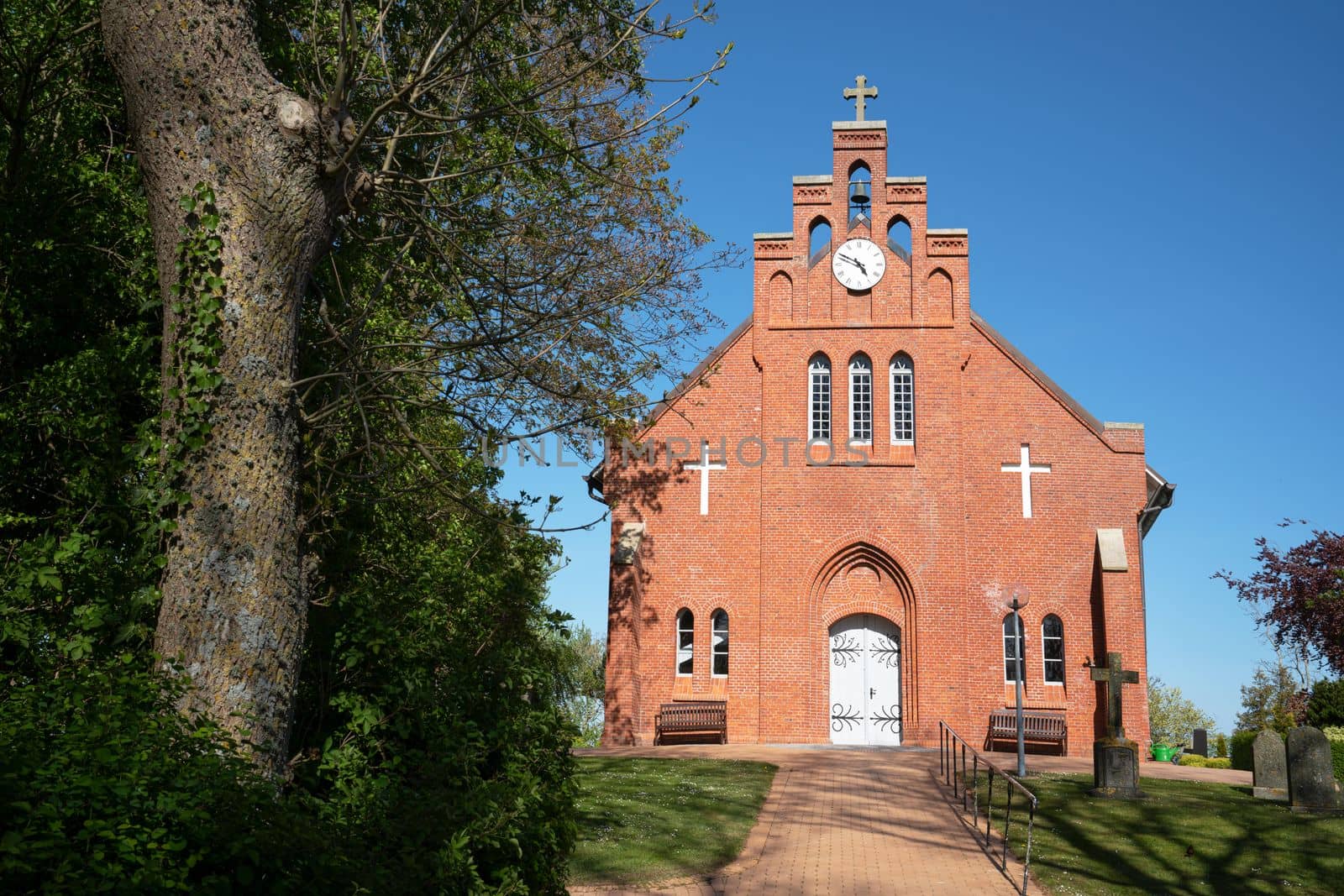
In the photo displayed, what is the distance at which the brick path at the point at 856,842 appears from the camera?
10914 mm

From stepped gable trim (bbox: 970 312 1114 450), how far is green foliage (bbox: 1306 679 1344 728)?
6165mm

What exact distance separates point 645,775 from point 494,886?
433 inches

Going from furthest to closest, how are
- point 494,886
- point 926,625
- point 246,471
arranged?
point 926,625 → point 494,886 → point 246,471

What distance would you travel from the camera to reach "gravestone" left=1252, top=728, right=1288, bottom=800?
16625 millimetres

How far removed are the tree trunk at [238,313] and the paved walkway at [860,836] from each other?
5620 mm

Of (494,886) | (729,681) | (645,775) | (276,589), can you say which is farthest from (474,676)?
(729,681)

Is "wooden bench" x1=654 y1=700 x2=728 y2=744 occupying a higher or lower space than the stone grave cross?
lower

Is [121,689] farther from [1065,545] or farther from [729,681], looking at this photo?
[1065,545]

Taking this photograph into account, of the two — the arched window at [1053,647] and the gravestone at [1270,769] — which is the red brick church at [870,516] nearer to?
the arched window at [1053,647]

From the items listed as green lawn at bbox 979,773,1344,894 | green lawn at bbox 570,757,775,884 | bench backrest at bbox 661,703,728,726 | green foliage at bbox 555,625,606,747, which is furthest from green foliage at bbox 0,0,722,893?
green foliage at bbox 555,625,606,747

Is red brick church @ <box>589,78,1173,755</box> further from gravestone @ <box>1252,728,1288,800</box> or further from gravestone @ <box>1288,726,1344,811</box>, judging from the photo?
gravestone @ <box>1288,726,1344,811</box>

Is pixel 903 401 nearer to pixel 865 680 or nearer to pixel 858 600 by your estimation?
pixel 858 600

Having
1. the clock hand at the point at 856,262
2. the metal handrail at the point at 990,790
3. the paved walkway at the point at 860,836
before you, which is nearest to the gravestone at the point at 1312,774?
the metal handrail at the point at 990,790

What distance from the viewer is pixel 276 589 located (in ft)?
19.2
